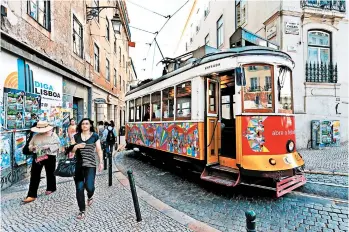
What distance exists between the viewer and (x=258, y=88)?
5.16 metres

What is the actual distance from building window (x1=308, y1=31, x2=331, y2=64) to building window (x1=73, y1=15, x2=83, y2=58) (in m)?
11.1

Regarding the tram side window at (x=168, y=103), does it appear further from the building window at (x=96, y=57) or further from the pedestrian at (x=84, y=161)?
the building window at (x=96, y=57)

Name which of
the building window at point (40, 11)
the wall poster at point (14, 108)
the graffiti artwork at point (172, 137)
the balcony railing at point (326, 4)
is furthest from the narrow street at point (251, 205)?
the balcony railing at point (326, 4)

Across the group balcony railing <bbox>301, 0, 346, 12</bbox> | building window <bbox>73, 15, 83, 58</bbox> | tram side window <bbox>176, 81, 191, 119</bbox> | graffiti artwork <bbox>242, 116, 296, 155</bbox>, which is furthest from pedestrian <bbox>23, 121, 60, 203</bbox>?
balcony railing <bbox>301, 0, 346, 12</bbox>

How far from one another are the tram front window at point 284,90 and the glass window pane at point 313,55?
289 inches

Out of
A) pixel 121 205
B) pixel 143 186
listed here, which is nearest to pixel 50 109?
pixel 143 186

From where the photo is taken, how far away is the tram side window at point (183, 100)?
247 inches

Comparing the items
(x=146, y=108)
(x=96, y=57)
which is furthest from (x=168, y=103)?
(x=96, y=57)

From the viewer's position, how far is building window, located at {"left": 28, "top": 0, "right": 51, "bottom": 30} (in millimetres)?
7134

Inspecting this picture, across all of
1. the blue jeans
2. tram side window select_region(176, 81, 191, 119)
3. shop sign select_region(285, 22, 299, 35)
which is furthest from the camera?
shop sign select_region(285, 22, 299, 35)

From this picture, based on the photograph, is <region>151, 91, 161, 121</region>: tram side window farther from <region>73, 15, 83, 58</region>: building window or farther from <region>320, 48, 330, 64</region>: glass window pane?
<region>320, 48, 330, 64</region>: glass window pane

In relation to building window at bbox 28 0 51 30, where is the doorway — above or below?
below

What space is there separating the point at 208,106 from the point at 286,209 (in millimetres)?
2760

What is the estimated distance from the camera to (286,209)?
446 centimetres
